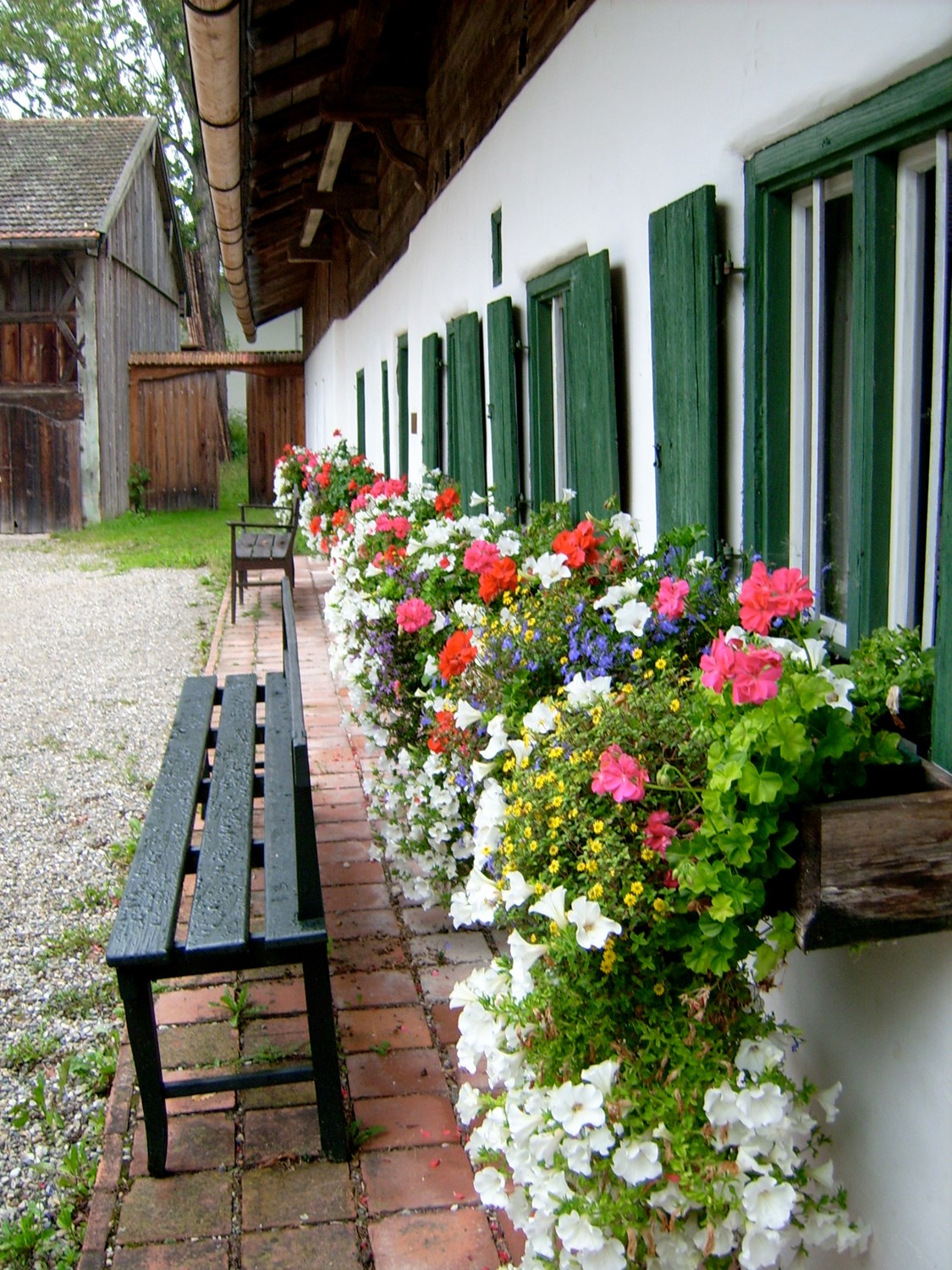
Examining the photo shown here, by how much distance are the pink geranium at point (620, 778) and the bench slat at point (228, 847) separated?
96 cm

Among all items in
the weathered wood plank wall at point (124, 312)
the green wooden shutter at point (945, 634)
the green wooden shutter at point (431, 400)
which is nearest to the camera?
the green wooden shutter at point (945, 634)

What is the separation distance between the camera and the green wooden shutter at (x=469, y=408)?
5.92 m

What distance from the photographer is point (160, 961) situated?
2.46m

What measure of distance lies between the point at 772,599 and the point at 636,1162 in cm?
84

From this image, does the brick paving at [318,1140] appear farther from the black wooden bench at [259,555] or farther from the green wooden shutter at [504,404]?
the black wooden bench at [259,555]

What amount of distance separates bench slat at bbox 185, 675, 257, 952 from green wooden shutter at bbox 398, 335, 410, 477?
4792 mm

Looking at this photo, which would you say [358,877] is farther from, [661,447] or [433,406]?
[433,406]

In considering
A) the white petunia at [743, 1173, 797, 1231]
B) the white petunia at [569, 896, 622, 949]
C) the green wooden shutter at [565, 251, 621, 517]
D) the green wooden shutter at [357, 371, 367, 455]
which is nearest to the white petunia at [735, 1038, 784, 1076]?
the white petunia at [743, 1173, 797, 1231]

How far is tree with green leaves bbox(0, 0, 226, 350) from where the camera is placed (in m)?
31.6

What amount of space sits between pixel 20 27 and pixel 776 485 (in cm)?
3629

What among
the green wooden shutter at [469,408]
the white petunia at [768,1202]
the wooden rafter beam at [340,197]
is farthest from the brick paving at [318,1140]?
the wooden rafter beam at [340,197]

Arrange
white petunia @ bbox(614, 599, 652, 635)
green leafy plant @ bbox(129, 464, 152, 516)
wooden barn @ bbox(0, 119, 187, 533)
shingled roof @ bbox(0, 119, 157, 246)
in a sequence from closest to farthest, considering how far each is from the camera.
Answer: white petunia @ bbox(614, 599, 652, 635)
shingled roof @ bbox(0, 119, 157, 246)
wooden barn @ bbox(0, 119, 187, 533)
green leafy plant @ bbox(129, 464, 152, 516)

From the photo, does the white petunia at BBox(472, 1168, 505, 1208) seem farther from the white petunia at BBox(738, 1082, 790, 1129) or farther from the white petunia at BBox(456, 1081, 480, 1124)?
the white petunia at BBox(738, 1082, 790, 1129)

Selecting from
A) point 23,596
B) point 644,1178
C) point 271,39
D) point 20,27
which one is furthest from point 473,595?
point 20,27
